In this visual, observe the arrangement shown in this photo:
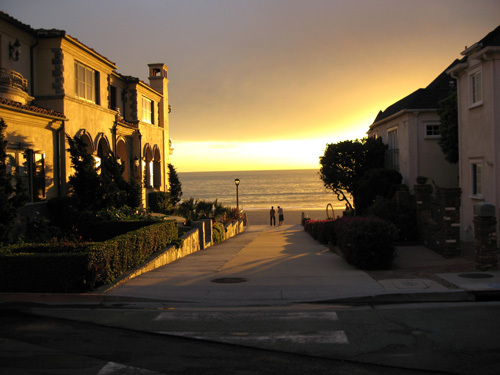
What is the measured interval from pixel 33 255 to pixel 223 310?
14.3 ft

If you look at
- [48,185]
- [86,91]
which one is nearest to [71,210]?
[48,185]

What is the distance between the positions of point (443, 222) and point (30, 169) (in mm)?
13954

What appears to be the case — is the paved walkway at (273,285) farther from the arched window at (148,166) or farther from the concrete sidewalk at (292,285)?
the arched window at (148,166)

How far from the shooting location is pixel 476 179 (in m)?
17.9

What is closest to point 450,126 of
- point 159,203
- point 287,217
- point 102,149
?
point 102,149


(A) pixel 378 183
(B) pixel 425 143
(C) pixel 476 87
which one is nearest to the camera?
(C) pixel 476 87

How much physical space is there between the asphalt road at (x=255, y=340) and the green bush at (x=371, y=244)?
3.77m

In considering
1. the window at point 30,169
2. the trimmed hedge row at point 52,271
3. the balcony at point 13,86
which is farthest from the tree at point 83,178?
the trimmed hedge row at point 52,271

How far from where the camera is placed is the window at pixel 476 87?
17.0m

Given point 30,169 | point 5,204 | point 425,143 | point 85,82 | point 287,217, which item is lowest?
point 287,217

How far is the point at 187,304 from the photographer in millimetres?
9469

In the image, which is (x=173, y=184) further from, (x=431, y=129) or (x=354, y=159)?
(x=431, y=129)

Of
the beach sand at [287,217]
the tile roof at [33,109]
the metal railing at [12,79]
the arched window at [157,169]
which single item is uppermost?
the metal railing at [12,79]

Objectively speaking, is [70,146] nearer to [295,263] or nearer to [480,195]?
[295,263]
